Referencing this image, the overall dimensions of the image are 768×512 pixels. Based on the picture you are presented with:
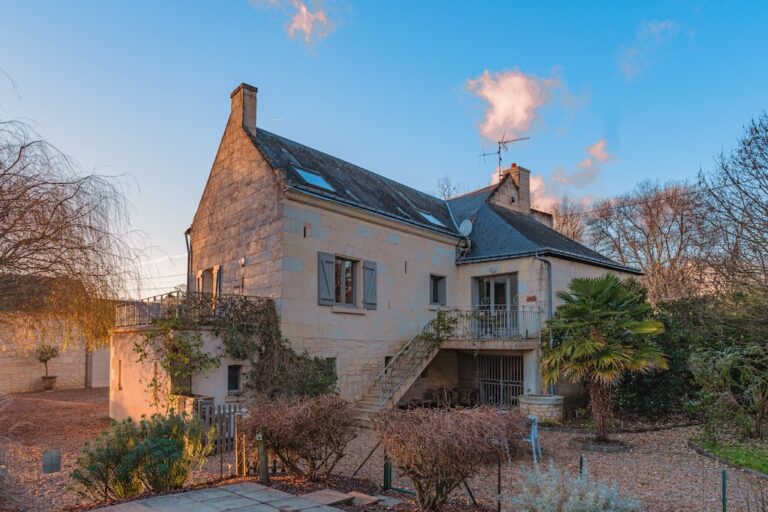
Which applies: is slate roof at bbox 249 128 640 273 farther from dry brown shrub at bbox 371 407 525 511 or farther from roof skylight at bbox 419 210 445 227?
dry brown shrub at bbox 371 407 525 511

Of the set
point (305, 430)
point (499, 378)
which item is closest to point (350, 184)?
point (499, 378)

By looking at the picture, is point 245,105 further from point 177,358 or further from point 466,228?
point 466,228

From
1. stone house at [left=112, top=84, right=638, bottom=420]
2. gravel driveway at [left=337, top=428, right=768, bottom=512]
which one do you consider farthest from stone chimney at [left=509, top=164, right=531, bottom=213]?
gravel driveway at [left=337, top=428, right=768, bottom=512]

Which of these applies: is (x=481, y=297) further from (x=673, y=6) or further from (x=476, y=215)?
(x=673, y=6)

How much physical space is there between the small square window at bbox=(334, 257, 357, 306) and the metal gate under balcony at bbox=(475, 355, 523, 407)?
4.89m

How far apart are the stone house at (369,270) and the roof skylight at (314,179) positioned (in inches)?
2.9

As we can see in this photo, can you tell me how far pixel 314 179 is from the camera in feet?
46.5

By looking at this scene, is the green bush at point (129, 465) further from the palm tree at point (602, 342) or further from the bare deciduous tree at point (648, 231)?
the bare deciduous tree at point (648, 231)

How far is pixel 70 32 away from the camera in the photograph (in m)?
8.31

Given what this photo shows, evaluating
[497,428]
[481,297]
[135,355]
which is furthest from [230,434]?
[481,297]

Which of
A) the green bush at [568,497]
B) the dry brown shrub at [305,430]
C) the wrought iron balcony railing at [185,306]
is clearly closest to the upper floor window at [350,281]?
the wrought iron balcony railing at [185,306]

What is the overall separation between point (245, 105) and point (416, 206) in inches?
262

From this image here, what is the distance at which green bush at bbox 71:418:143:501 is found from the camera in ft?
19.9

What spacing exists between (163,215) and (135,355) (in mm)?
4765
